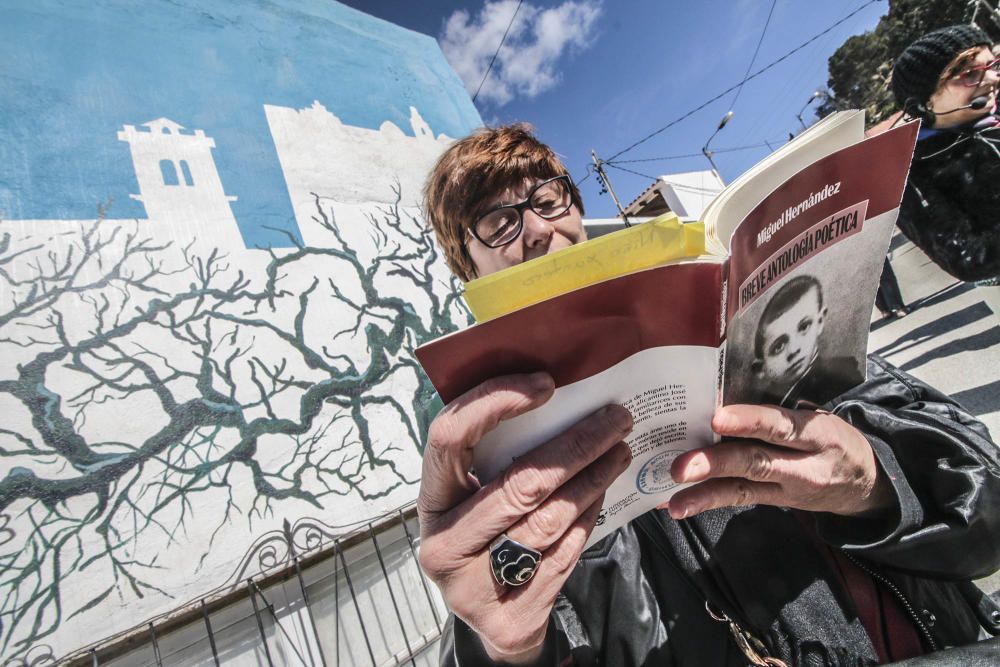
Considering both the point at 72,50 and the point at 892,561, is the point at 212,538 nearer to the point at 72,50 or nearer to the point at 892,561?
the point at 892,561

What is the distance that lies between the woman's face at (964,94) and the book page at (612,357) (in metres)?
2.01

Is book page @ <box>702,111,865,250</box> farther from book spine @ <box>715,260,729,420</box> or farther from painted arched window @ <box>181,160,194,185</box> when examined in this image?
painted arched window @ <box>181,160,194,185</box>

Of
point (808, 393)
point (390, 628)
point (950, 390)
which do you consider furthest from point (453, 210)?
point (950, 390)

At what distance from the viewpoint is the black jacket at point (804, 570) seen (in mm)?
818

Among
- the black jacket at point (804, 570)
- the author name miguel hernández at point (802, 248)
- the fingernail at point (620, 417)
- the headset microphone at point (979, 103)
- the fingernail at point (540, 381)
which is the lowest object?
the black jacket at point (804, 570)

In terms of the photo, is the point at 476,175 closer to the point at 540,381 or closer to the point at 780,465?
the point at 540,381

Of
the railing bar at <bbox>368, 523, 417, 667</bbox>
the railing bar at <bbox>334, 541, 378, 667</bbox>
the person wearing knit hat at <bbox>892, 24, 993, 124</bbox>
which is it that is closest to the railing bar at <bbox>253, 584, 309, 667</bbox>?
the railing bar at <bbox>334, 541, 378, 667</bbox>

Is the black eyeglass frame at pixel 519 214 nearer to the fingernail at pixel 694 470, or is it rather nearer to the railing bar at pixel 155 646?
the fingernail at pixel 694 470

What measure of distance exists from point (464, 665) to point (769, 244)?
3.24ft

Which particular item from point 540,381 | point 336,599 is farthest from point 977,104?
point 336,599

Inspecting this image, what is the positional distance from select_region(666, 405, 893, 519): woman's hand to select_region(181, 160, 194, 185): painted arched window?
9.64ft

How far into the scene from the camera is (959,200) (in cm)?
164

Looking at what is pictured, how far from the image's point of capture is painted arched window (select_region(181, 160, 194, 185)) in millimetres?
2387

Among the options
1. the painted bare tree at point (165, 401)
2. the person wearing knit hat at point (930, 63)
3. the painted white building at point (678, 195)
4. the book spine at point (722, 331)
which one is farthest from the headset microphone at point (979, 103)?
the painted white building at point (678, 195)
